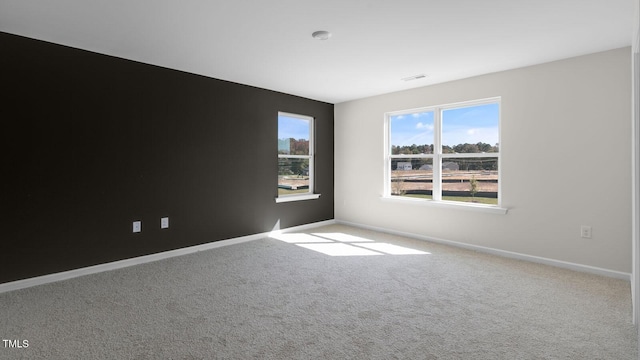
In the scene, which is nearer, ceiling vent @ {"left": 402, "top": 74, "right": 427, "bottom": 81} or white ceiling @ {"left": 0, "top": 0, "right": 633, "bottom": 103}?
white ceiling @ {"left": 0, "top": 0, "right": 633, "bottom": 103}

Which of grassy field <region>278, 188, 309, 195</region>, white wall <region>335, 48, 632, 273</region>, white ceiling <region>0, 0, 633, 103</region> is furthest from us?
grassy field <region>278, 188, 309, 195</region>

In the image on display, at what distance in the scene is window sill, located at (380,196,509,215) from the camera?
4141 mm

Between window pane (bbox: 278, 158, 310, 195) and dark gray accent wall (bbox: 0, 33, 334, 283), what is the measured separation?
Answer: 0.90ft

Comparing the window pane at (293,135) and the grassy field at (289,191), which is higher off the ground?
the window pane at (293,135)

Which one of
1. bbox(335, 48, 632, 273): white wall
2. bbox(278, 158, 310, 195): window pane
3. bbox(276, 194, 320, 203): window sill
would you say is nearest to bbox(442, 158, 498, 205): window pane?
bbox(335, 48, 632, 273): white wall

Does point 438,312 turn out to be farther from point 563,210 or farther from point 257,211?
point 257,211

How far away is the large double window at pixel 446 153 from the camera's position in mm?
4332

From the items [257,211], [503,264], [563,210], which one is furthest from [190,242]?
[563,210]

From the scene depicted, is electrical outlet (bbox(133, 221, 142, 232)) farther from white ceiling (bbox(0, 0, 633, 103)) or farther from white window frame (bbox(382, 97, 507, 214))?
white window frame (bbox(382, 97, 507, 214))

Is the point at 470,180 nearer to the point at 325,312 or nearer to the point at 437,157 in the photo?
the point at 437,157

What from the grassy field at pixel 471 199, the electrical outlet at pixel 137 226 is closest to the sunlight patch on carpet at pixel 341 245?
the grassy field at pixel 471 199

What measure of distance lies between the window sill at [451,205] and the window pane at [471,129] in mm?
742

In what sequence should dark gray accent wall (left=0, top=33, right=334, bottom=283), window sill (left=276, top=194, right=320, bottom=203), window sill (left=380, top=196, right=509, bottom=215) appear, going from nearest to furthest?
1. dark gray accent wall (left=0, top=33, right=334, bottom=283)
2. window sill (left=380, top=196, right=509, bottom=215)
3. window sill (left=276, top=194, right=320, bottom=203)

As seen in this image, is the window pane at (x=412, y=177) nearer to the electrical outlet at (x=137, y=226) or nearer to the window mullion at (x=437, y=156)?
the window mullion at (x=437, y=156)
